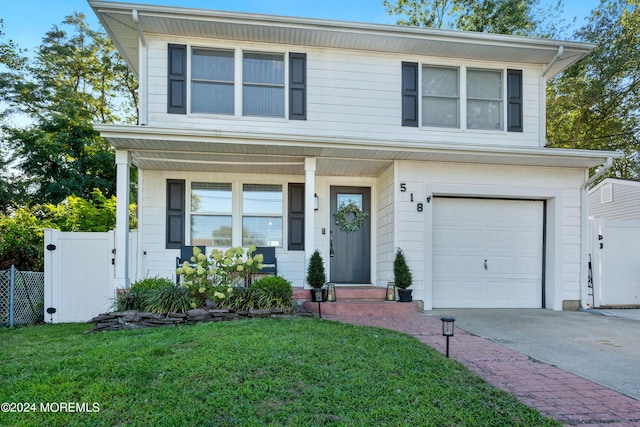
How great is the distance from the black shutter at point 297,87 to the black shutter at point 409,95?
6.26 ft

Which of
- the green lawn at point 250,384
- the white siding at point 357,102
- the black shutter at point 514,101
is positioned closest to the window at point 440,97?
the white siding at point 357,102

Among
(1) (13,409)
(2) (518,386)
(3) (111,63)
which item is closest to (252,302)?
(1) (13,409)

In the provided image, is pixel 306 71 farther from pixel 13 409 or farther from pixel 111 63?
pixel 111 63

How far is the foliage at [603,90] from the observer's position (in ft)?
46.2

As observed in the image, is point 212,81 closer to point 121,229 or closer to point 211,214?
point 211,214

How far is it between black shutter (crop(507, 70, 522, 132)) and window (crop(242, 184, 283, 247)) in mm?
4785

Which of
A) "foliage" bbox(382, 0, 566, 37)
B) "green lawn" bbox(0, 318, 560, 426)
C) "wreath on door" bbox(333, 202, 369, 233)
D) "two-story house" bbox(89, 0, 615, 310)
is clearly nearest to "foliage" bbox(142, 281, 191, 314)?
"green lawn" bbox(0, 318, 560, 426)

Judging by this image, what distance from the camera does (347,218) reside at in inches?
321

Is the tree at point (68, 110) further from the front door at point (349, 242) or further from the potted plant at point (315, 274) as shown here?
the potted plant at point (315, 274)

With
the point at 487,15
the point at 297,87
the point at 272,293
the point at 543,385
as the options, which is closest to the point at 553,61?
the point at 297,87

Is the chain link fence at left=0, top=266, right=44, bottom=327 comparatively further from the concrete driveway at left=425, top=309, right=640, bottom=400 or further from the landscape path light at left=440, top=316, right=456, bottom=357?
the concrete driveway at left=425, top=309, right=640, bottom=400

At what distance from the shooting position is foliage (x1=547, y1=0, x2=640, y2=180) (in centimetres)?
1409

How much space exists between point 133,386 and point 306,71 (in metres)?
5.97

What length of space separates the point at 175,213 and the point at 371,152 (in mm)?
3937
